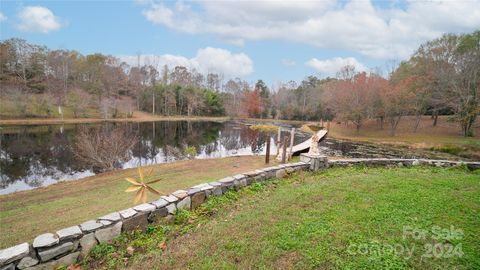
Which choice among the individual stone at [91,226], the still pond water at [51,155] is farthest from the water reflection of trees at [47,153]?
the individual stone at [91,226]

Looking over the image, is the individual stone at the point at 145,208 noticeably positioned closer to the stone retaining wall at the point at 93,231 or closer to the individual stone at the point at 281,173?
the stone retaining wall at the point at 93,231

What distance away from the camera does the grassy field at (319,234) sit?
3012 millimetres

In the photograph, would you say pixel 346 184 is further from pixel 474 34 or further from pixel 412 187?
pixel 474 34

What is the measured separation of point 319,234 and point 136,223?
2.89m

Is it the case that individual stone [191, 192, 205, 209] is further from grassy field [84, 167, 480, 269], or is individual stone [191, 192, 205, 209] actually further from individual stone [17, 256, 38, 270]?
individual stone [17, 256, 38, 270]

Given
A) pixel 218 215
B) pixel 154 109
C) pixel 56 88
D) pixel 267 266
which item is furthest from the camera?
pixel 154 109

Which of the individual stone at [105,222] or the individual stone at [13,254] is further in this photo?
the individual stone at [105,222]

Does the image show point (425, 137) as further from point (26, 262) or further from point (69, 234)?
point (26, 262)

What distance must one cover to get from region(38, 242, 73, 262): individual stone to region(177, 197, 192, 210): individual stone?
180 cm

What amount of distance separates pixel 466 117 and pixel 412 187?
27.5 metres

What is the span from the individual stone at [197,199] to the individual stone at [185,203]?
10 cm

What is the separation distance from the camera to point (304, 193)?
17.3 ft

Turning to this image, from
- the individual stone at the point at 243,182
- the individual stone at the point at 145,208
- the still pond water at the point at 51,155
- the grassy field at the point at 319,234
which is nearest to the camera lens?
the grassy field at the point at 319,234

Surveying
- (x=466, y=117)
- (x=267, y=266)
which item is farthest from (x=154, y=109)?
(x=267, y=266)
